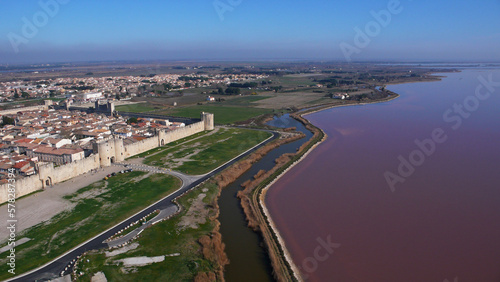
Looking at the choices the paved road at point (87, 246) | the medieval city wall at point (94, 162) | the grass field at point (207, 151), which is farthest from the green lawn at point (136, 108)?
the paved road at point (87, 246)

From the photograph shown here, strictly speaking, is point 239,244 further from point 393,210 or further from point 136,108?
point 136,108

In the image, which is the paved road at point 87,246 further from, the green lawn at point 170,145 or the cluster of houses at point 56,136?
the cluster of houses at point 56,136

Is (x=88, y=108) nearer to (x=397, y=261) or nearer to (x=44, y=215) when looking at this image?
(x=44, y=215)

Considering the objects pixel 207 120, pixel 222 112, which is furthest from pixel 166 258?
pixel 222 112

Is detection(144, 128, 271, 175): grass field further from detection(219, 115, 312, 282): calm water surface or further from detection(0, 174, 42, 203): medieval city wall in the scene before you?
detection(0, 174, 42, 203): medieval city wall

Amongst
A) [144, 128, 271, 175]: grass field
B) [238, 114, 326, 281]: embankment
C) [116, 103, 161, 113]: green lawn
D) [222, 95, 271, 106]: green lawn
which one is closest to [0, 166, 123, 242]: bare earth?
[144, 128, 271, 175]: grass field

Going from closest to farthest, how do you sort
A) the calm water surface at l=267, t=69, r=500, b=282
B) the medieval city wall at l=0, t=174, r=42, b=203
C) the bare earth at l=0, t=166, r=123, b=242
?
the calm water surface at l=267, t=69, r=500, b=282
the bare earth at l=0, t=166, r=123, b=242
the medieval city wall at l=0, t=174, r=42, b=203
